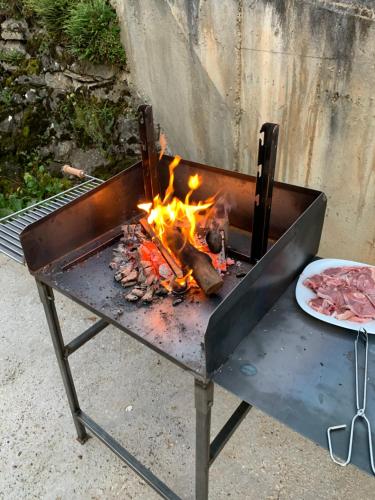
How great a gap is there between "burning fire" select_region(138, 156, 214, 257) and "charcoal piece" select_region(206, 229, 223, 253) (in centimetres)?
10

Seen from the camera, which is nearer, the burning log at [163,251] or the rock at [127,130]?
the burning log at [163,251]

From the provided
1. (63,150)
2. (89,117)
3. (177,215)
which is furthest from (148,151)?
(63,150)

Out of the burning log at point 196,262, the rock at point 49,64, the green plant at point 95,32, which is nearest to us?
the burning log at point 196,262

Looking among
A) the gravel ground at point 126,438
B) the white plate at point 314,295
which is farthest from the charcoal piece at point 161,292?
the gravel ground at point 126,438

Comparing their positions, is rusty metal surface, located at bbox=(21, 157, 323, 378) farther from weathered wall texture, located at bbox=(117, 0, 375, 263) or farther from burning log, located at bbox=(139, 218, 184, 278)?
weathered wall texture, located at bbox=(117, 0, 375, 263)

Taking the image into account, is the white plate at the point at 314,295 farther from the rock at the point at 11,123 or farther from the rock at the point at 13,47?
the rock at the point at 13,47

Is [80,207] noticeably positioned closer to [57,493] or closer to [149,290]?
[149,290]

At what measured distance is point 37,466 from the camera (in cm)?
242

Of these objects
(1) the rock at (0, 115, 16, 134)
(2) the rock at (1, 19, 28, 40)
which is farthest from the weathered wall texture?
(1) the rock at (0, 115, 16, 134)

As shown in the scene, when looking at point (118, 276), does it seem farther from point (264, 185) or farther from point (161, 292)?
point (264, 185)

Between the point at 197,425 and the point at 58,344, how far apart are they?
1.02 meters

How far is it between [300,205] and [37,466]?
7.17 feet

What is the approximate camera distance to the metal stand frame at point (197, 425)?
1501 mm

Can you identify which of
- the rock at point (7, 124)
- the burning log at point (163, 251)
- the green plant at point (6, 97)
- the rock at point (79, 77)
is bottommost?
the rock at point (7, 124)
